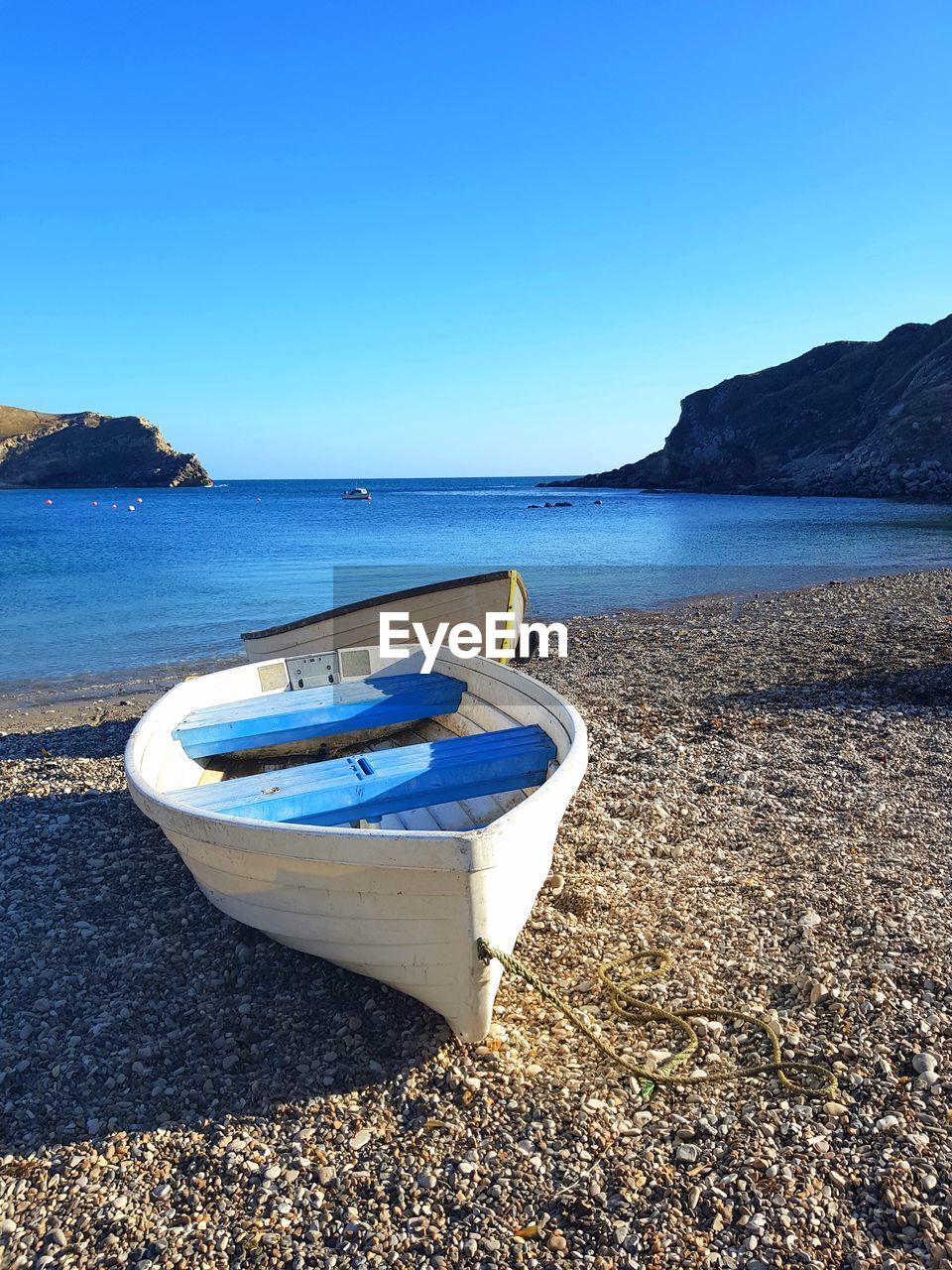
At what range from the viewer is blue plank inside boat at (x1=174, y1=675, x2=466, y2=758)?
7.04m

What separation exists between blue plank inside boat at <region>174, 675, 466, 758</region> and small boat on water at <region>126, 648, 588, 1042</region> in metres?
0.02

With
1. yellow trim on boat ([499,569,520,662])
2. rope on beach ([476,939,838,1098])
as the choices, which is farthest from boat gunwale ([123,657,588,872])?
yellow trim on boat ([499,569,520,662])

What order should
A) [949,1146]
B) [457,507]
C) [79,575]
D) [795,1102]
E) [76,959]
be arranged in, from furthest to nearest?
[457,507] → [79,575] → [76,959] → [795,1102] → [949,1146]

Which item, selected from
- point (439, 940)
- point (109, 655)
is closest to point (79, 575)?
point (109, 655)

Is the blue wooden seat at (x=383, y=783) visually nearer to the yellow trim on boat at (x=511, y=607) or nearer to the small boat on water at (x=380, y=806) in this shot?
the small boat on water at (x=380, y=806)

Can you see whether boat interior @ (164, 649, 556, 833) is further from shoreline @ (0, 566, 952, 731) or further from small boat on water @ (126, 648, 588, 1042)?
shoreline @ (0, 566, 952, 731)

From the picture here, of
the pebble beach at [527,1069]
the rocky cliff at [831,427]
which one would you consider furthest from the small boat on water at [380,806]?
the rocky cliff at [831,427]

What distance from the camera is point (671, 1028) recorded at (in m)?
4.49

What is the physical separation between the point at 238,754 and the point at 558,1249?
5.40 metres

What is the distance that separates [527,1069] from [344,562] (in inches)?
1449

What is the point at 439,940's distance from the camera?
12.9 feet

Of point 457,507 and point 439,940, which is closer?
point 439,940

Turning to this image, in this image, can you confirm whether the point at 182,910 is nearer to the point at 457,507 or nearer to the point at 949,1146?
the point at 949,1146

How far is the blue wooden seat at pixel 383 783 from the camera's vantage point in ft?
16.8
